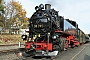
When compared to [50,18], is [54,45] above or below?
below

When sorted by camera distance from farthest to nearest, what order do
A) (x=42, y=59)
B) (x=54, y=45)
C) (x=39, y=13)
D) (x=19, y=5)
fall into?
(x=19, y=5), (x=39, y=13), (x=54, y=45), (x=42, y=59)

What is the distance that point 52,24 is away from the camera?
37.4ft

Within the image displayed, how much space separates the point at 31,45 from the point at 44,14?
2.42 m

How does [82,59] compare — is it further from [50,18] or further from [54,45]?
[50,18]

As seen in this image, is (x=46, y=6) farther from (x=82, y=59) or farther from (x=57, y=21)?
(x=82, y=59)

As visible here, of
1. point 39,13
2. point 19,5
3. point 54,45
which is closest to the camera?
point 54,45

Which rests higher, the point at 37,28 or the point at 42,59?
the point at 37,28

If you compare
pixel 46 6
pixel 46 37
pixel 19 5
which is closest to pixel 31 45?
pixel 46 37

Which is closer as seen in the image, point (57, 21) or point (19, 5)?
point (57, 21)

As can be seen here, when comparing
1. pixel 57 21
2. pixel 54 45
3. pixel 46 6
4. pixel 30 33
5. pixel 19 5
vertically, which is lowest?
pixel 54 45

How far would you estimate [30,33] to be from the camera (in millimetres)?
11922

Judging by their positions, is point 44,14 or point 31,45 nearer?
point 31,45

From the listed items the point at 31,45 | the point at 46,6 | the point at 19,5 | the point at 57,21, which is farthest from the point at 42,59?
the point at 19,5

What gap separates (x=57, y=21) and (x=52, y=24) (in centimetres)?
70
